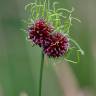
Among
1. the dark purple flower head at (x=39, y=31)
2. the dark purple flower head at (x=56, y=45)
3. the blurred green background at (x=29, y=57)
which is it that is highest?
the dark purple flower head at (x=39, y=31)

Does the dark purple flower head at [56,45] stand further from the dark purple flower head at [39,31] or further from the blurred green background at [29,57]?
the blurred green background at [29,57]

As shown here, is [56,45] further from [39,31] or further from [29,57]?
[29,57]

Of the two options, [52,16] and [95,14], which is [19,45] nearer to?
[95,14]

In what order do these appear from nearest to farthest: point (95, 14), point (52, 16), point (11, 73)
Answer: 1. point (52, 16)
2. point (11, 73)
3. point (95, 14)

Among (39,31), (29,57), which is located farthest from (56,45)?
(29,57)

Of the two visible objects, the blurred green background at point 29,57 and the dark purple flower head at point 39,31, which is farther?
the blurred green background at point 29,57

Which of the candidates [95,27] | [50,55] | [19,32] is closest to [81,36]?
[95,27]

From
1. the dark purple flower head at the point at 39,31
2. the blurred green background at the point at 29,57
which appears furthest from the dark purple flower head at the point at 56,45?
the blurred green background at the point at 29,57
